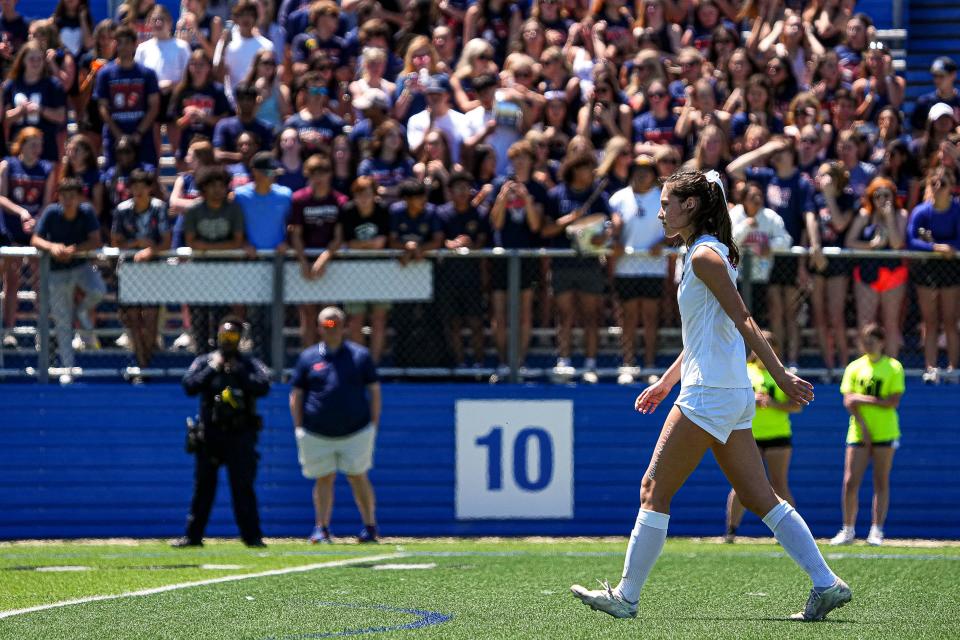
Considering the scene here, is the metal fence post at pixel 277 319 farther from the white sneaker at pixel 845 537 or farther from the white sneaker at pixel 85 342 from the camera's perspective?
the white sneaker at pixel 845 537

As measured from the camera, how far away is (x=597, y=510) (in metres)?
14.8

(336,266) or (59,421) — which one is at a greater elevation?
(336,266)

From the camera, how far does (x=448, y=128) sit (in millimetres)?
15797

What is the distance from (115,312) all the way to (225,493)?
6.57 feet

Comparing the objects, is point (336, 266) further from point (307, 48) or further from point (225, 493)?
point (307, 48)

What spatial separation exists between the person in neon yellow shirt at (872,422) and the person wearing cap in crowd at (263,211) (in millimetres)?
5060

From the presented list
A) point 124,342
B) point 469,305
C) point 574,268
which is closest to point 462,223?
point 469,305

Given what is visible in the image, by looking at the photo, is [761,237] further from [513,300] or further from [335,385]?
[335,385]

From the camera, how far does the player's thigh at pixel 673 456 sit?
675 centimetres

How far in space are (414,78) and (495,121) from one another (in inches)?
50.4

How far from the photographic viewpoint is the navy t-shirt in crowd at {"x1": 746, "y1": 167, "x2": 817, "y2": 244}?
47.8 ft

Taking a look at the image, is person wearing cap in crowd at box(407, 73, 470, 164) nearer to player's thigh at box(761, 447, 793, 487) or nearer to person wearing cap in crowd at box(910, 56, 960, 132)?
player's thigh at box(761, 447, 793, 487)

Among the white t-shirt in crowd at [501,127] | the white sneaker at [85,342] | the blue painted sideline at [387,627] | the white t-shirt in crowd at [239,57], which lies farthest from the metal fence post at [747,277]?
the blue painted sideline at [387,627]

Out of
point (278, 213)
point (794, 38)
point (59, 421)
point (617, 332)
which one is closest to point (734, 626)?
point (617, 332)
